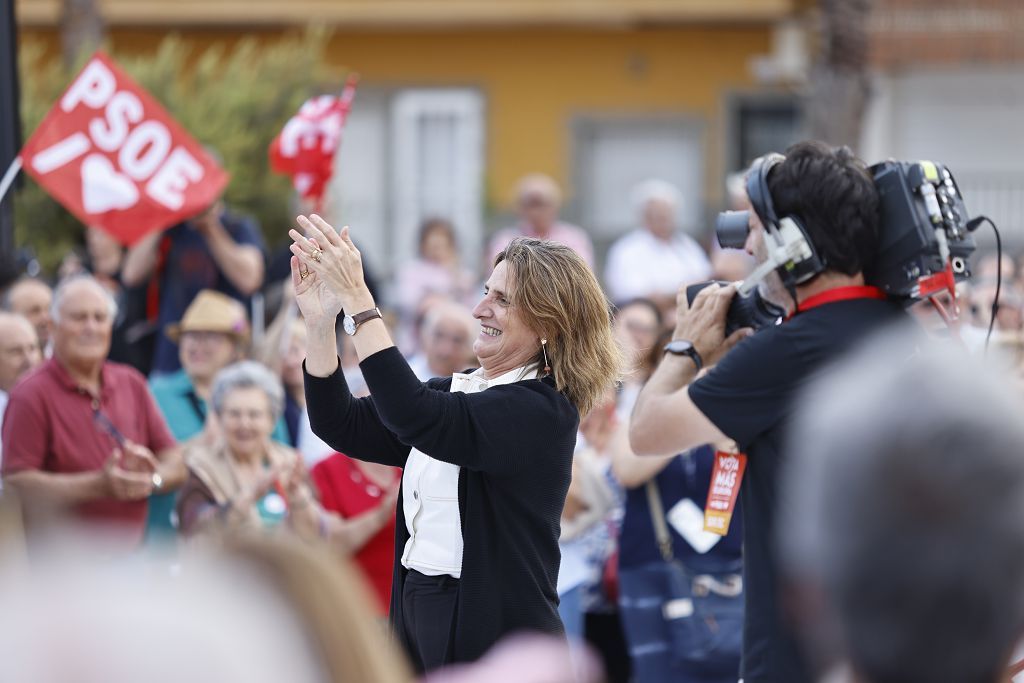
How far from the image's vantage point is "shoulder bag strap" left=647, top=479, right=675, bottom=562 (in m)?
6.05

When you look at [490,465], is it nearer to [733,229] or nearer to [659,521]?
[733,229]

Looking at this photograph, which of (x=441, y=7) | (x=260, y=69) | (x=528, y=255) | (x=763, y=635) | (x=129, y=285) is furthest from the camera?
(x=441, y=7)

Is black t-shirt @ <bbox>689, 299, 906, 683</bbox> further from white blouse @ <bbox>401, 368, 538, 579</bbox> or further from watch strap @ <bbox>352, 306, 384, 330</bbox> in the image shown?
watch strap @ <bbox>352, 306, 384, 330</bbox>

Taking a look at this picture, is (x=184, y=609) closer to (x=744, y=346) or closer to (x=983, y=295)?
(x=744, y=346)

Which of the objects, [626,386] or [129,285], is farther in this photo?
[129,285]

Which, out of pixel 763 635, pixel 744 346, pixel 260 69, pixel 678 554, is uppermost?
pixel 260 69

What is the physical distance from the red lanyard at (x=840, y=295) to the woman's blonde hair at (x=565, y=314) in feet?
1.89

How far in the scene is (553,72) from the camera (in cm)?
2014

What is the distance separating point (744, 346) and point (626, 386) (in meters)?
4.07

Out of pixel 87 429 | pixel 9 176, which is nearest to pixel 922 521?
pixel 87 429

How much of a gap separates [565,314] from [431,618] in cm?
83

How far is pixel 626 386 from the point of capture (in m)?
7.57

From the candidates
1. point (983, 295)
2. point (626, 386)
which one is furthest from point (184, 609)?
point (983, 295)

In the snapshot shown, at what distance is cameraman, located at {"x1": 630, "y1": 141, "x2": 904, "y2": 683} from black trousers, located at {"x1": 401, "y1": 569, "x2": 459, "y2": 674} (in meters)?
0.68
